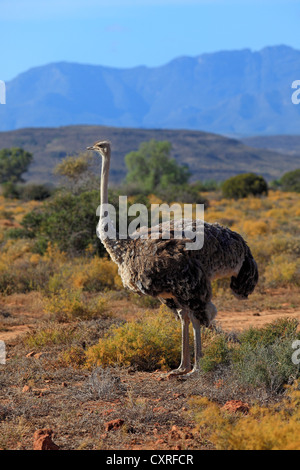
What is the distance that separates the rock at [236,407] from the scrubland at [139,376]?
0.02 m

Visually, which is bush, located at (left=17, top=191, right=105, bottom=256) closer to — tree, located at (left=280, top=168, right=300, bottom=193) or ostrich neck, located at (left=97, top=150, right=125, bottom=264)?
ostrich neck, located at (left=97, top=150, right=125, bottom=264)

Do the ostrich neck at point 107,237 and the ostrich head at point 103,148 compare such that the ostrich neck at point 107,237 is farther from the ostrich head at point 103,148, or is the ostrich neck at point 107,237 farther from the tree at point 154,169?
the tree at point 154,169

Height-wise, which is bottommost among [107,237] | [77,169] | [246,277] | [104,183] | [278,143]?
[246,277]

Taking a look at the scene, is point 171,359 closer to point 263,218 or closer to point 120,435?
point 120,435

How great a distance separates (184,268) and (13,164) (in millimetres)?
50432

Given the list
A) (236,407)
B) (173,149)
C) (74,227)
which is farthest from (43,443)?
(173,149)

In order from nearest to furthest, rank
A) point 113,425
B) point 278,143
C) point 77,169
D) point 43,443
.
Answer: point 43,443
point 113,425
point 77,169
point 278,143

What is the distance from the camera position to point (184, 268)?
5.82 metres

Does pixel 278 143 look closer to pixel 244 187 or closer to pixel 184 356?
pixel 244 187

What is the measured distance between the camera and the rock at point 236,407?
15.9 ft

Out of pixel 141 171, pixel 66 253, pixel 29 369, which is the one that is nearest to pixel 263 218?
pixel 66 253

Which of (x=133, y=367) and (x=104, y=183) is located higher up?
(x=104, y=183)

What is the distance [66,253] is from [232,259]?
255 inches

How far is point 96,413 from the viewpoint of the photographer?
16.4 feet
